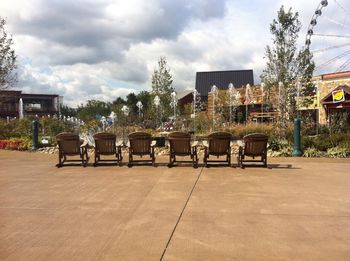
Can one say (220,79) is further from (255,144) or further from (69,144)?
(69,144)

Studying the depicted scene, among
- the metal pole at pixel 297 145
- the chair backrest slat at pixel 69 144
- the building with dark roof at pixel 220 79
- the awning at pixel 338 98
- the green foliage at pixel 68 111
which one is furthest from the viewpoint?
the green foliage at pixel 68 111

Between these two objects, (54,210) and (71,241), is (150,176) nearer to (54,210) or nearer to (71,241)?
(54,210)

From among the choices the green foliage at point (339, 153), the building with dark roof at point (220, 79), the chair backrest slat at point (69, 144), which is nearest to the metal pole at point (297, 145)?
the green foliage at point (339, 153)

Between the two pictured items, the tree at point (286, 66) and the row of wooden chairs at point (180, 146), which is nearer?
the row of wooden chairs at point (180, 146)

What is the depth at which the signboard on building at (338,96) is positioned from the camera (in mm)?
27844

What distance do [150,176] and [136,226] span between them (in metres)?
3.89

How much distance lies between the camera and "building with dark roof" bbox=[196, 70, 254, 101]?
62.2 m

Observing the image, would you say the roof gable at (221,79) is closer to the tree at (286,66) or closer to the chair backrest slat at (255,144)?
the tree at (286,66)

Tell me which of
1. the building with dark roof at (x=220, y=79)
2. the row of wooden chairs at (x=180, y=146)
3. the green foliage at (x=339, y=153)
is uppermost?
the building with dark roof at (x=220, y=79)

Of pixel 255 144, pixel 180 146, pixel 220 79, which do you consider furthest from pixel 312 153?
pixel 220 79

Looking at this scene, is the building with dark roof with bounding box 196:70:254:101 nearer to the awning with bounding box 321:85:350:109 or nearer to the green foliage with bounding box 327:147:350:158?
the awning with bounding box 321:85:350:109

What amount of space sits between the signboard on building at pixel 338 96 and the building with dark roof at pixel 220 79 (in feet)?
109

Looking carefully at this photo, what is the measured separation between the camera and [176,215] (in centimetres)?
570

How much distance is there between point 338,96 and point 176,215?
25.4 meters
